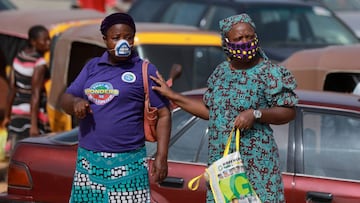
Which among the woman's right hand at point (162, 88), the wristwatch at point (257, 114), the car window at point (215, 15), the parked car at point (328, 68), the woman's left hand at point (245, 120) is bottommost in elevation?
the woman's left hand at point (245, 120)

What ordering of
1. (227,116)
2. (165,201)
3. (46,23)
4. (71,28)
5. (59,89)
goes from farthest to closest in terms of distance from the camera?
(46,23), (71,28), (59,89), (165,201), (227,116)

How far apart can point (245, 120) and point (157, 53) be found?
442cm

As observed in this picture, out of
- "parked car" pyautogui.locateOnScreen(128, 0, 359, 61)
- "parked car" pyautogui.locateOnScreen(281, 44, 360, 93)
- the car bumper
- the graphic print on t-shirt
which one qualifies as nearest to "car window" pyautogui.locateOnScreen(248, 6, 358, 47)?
"parked car" pyautogui.locateOnScreen(128, 0, 359, 61)

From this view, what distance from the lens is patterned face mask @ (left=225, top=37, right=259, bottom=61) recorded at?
4848mm

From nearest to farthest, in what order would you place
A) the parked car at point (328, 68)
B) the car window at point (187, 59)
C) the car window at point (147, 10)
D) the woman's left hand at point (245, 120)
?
the woman's left hand at point (245, 120)
the parked car at point (328, 68)
the car window at point (187, 59)
the car window at point (147, 10)

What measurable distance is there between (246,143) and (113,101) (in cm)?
69

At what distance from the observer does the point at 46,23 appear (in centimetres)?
1108

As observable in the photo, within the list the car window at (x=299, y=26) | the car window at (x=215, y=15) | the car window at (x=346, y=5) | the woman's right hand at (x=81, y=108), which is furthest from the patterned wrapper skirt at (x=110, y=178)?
the car window at (x=346, y=5)

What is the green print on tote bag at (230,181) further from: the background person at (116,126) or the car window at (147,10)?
the car window at (147,10)

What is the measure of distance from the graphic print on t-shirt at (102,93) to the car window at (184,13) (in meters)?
6.96

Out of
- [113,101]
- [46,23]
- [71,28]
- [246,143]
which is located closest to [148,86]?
[113,101]

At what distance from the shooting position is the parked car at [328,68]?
755cm

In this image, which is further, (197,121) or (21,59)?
(21,59)

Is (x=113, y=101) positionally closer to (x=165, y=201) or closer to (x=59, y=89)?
(x=165, y=201)
